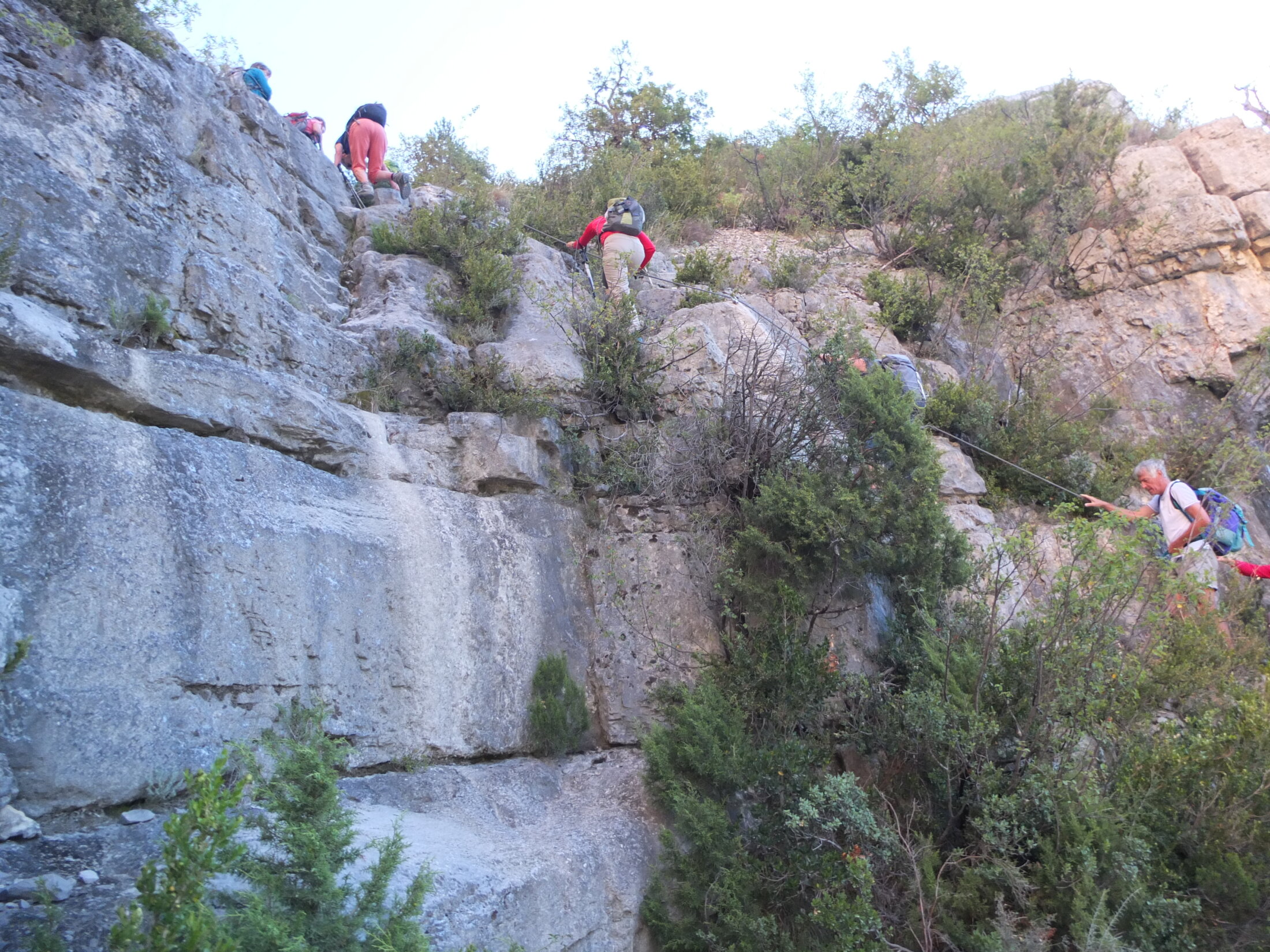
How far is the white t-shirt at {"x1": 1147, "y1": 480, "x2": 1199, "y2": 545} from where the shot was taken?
7250mm

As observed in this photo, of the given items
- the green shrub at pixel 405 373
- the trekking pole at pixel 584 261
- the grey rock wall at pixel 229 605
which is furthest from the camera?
the trekking pole at pixel 584 261

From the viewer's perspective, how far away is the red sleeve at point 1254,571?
7477 millimetres

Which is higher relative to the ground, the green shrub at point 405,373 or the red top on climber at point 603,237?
the red top on climber at point 603,237

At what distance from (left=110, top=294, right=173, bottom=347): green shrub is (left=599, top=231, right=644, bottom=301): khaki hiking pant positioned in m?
3.99

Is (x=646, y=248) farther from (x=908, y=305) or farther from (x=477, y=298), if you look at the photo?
(x=908, y=305)

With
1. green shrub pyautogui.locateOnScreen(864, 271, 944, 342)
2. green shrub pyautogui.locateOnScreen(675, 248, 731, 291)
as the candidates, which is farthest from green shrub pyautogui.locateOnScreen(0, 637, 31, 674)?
green shrub pyautogui.locateOnScreen(864, 271, 944, 342)

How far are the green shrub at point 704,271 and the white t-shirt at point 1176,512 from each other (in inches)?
192

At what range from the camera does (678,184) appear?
12711 millimetres

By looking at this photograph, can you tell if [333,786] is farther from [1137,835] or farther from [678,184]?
[678,184]

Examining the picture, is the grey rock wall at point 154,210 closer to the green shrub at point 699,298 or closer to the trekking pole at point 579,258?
the trekking pole at point 579,258

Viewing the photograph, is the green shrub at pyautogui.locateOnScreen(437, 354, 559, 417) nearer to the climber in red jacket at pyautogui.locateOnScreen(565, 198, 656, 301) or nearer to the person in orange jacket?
the climber in red jacket at pyautogui.locateOnScreen(565, 198, 656, 301)

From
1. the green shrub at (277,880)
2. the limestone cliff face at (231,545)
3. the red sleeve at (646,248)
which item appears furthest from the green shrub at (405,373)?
the green shrub at (277,880)

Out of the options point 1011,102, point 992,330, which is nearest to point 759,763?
point 992,330

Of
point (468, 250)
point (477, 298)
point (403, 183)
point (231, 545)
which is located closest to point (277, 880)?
point (231, 545)
